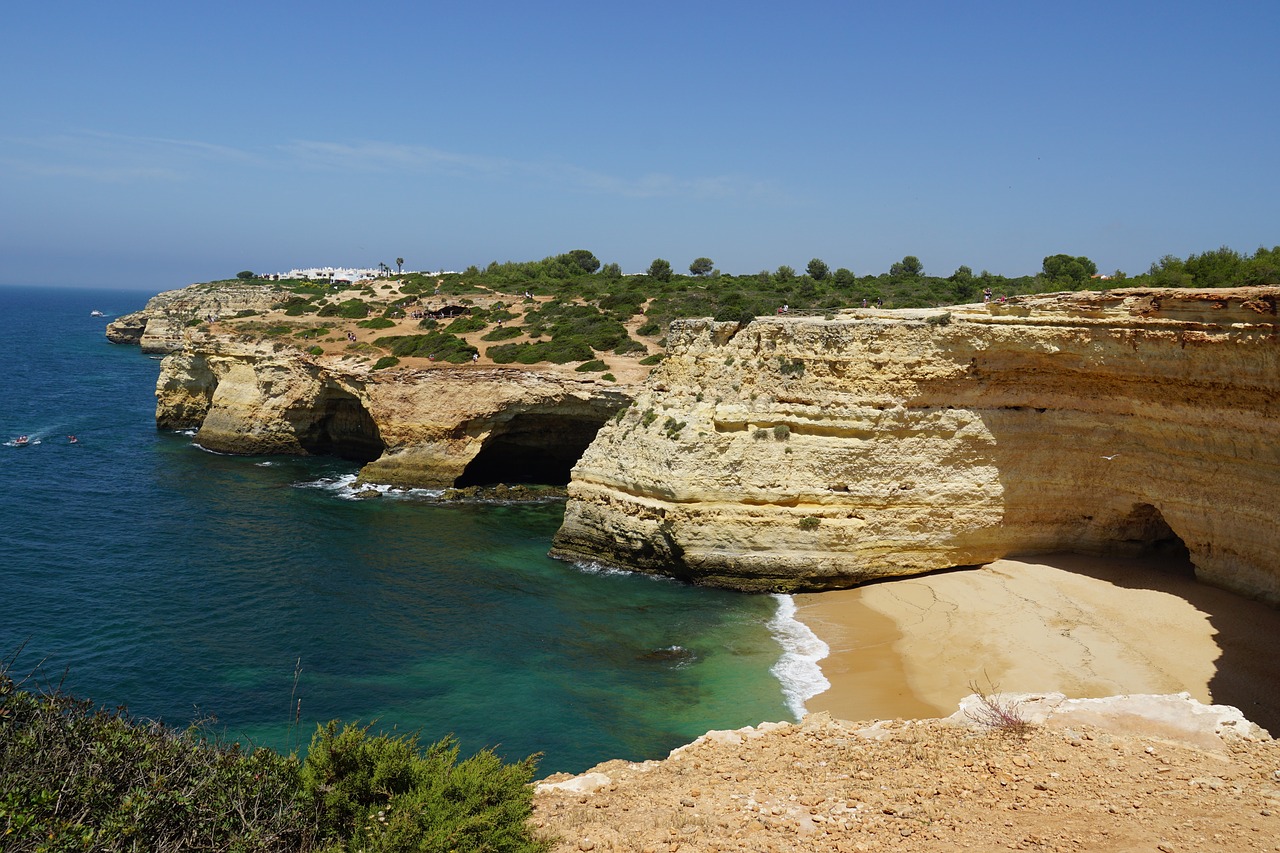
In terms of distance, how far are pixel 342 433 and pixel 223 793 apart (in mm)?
33726

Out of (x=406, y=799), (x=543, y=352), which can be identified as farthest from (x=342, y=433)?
(x=406, y=799)

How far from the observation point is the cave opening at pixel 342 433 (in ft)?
127

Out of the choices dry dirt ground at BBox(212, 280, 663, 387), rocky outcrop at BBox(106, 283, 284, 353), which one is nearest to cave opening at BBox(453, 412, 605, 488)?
dry dirt ground at BBox(212, 280, 663, 387)

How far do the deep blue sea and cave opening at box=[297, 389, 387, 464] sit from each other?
6.05 m

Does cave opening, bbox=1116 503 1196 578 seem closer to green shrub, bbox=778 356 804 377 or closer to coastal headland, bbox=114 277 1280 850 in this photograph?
coastal headland, bbox=114 277 1280 850

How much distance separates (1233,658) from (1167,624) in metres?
1.69

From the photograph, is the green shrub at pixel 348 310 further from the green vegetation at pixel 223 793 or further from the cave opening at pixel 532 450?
the green vegetation at pixel 223 793

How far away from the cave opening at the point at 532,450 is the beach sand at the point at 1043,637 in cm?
1584

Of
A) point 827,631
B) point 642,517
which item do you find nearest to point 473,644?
point 642,517

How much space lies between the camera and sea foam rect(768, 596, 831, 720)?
53.2 feet

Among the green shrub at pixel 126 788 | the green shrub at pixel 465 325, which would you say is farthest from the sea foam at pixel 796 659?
the green shrub at pixel 465 325

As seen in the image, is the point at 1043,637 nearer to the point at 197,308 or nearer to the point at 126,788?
the point at 126,788

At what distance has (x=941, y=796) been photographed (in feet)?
31.1

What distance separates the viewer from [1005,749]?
10406 millimetres
